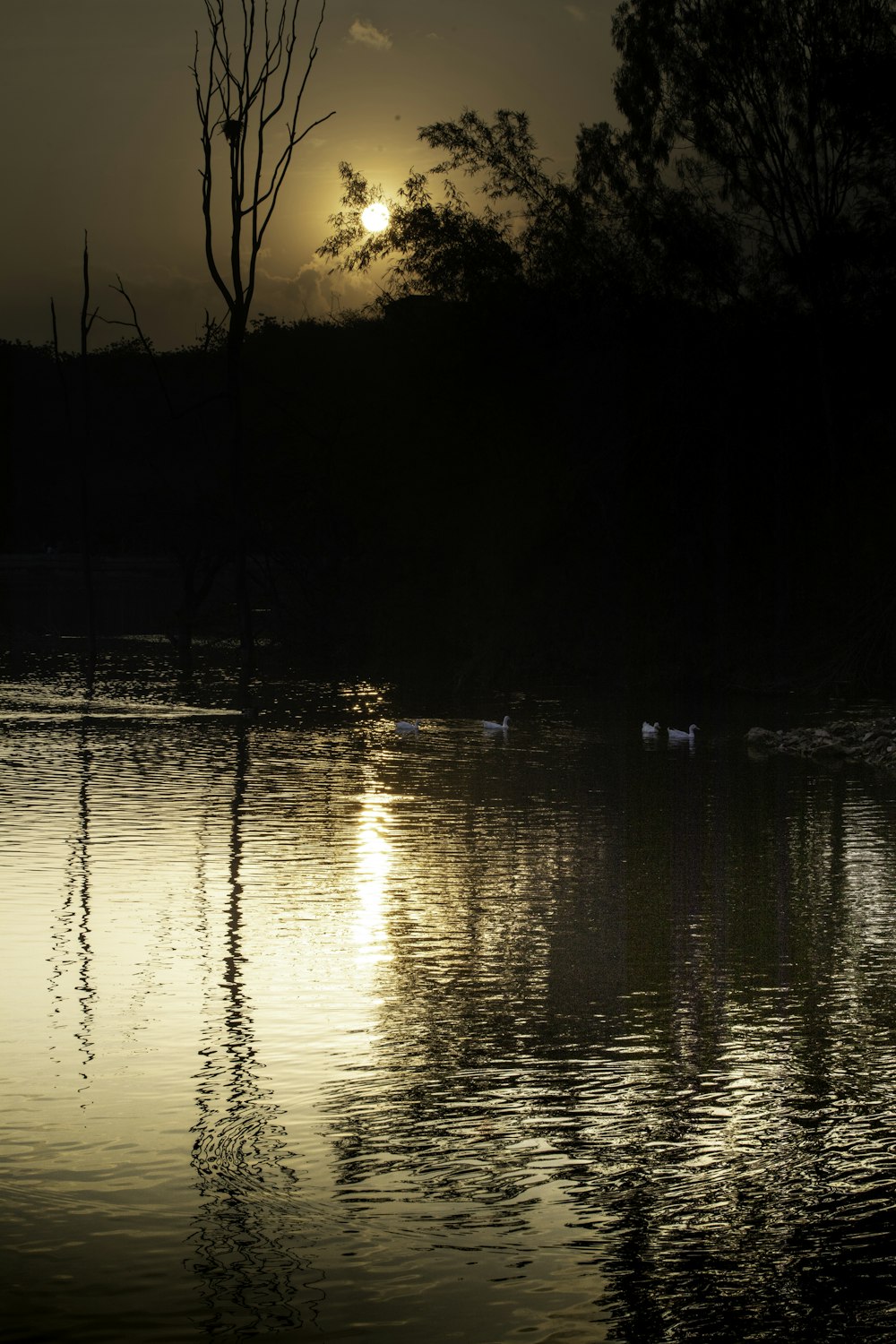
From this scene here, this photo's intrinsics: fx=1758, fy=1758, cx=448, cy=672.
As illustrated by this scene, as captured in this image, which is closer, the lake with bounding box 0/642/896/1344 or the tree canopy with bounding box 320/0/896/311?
the lake with bounding box 0/642/896/1344

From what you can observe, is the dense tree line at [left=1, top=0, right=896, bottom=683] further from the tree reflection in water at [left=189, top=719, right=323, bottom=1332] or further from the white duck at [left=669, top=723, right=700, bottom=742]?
the tree reflection in water at [left=189, top=719, right=323, bottom=1332]

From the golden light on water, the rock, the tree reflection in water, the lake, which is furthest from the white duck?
the tree reflection in water

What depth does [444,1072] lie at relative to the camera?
591 cm

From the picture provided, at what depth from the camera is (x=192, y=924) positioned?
8.33m

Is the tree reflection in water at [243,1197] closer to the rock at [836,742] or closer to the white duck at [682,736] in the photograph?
the rock at [836,742]

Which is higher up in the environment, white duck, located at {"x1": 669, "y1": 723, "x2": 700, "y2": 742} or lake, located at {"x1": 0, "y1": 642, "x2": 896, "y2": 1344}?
white duck, located at {"x1": 669, "y1": 723, "x2": 700, "y2": 742}

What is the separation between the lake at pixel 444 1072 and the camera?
4141mm

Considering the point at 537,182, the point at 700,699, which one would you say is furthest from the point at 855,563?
the point at 537,182

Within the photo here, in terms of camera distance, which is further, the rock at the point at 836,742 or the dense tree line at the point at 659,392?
the dense tree line at the point at 659,392

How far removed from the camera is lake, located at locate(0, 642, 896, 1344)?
414 centimetres

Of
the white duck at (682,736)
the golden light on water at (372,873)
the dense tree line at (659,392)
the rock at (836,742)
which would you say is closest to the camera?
the golden light on water at (372,873)

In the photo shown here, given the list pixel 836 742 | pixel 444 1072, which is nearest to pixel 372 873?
pixel 444 1072

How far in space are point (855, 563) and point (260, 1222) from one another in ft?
78.2

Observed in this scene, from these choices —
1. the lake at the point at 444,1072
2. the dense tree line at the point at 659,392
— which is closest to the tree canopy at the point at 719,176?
the dense tree line at the point at 659,392
